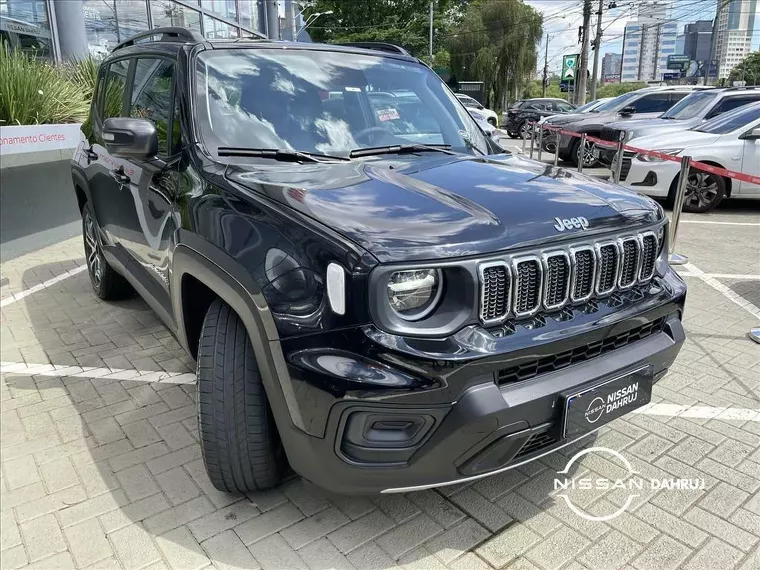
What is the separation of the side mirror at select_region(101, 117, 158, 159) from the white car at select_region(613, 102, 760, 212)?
6994 millimetres

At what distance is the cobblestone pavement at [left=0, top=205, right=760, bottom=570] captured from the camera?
2373 mm

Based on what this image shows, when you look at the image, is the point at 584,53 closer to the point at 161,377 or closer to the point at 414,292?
the point at 161,377

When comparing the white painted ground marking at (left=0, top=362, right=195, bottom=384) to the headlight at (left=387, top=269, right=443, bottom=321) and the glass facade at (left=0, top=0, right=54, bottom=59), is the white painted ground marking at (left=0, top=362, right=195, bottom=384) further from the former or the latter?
the glass facade at (left=0, top=0, right=54, bottom=59)

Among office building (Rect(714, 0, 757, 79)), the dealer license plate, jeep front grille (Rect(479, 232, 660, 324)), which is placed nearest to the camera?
jeep front grille (Rect(479, 232, 660, 324))

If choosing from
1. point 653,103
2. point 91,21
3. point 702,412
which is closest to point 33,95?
point 702,412

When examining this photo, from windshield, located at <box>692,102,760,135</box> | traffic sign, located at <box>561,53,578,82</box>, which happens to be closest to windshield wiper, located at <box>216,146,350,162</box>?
windshield, located at <box>692,102,760,135</box>

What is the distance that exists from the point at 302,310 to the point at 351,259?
24 cm

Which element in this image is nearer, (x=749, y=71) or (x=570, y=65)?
(x=570, y=65)

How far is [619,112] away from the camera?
548 inches

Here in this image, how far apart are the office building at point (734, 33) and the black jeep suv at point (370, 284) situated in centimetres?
3737

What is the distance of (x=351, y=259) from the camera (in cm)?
193

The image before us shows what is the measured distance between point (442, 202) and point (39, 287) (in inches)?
183

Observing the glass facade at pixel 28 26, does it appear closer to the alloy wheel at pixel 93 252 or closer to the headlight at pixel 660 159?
the alloy wheel at pixel 93 252

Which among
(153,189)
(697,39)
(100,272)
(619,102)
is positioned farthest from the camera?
(697,39)
